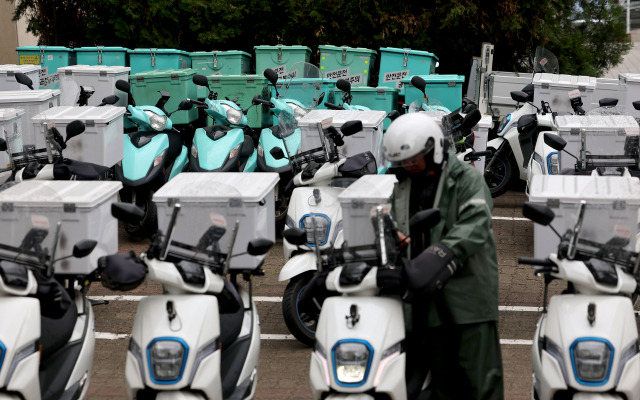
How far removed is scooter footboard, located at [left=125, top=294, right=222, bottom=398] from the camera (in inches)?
191

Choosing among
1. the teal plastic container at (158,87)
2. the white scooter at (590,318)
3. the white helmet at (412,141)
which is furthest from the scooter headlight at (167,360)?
the teal plastic container at (158,87)

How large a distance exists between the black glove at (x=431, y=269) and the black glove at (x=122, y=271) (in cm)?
131

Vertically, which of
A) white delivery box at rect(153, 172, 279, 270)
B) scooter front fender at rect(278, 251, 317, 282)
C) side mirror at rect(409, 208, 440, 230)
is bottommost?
scooter front fender at rect(278, 251, 317, 282)

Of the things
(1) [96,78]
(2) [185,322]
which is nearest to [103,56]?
(1) [96,78]

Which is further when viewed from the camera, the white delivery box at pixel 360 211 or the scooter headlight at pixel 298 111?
the scooter headlight at pixel 298 111

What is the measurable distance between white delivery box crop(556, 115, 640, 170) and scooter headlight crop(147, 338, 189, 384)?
14.3ft

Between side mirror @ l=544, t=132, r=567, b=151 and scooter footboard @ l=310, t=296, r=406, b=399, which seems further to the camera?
side mirror @ l=544, t=132, r=567, b=151

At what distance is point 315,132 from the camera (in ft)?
26.5

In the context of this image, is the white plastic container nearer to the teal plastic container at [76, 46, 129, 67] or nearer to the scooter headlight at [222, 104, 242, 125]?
the scooter headlight at [222, 104, 242, 125]

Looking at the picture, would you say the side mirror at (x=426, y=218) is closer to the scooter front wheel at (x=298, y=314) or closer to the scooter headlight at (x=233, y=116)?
the scooter front wheel at (x=298, y=314)

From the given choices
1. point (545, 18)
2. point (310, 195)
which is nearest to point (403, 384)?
point (310, 195)

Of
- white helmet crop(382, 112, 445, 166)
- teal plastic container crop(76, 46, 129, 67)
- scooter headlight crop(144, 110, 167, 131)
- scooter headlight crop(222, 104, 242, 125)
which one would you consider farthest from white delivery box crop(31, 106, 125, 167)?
teal plastic container crop(76, 46, 129, 67)

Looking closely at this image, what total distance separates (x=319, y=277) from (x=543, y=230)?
1480 mm

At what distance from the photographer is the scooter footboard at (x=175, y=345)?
4844 mm
